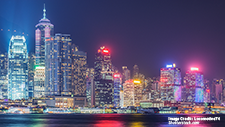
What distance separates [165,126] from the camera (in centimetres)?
14850

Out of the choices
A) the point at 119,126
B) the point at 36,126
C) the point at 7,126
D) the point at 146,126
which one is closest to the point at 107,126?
the point at 119,126

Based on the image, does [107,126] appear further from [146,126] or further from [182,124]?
[182,124]

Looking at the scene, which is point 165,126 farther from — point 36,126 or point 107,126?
point 36,126

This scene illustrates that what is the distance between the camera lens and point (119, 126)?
149000 millimetres

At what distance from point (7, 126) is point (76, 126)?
2515 centimetres

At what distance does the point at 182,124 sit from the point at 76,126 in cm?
3913

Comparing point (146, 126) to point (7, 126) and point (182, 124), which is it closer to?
point (182, 124)

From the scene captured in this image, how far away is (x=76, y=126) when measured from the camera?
149 meters

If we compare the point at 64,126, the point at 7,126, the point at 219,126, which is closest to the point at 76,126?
the point at 64,126

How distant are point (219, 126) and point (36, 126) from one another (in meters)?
68.1

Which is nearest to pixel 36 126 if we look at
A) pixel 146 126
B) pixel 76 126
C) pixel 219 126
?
pixel 76 126

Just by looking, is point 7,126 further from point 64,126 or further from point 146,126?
point 146,126

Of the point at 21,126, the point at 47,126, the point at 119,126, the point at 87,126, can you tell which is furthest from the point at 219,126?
the point at 21,126

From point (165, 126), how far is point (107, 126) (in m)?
21.0
